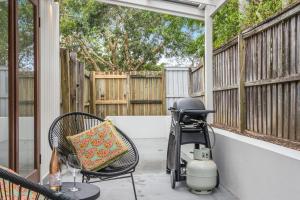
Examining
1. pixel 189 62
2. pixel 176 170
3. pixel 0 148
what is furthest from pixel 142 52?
pixel 0 148

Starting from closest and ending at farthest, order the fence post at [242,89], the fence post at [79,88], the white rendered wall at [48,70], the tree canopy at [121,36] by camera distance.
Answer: the fence post at [242,89] → the white rendered wall at [48,70] → the fence post at [79,88] → the tree canopy at [121,36]

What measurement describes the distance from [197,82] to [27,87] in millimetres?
4474

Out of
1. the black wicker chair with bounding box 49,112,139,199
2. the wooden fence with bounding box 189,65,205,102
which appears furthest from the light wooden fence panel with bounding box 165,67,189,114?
the black wicker chair with bounding box 49,112,139,199

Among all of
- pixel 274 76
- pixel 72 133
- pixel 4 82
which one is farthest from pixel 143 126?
pixel 4 82

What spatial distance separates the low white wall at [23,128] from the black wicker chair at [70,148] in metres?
0.32

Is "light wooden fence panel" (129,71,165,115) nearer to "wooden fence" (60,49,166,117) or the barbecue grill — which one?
"wooden fence" (60,49,166,117)

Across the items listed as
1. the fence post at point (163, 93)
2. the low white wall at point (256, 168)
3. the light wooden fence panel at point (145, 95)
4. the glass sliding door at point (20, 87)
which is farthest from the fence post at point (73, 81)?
the fence post at point (163, 93)

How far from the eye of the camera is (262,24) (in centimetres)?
336

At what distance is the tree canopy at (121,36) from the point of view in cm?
1188

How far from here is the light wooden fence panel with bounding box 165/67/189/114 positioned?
8.91 metres

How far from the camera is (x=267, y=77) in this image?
127 inches

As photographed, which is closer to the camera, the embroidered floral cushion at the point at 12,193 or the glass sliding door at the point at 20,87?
the embroidered floral cushion at the point at 12,193

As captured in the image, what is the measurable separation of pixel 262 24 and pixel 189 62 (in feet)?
33.2

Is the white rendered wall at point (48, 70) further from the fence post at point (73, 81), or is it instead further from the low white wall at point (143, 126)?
the low white wall at point (143, 126)
